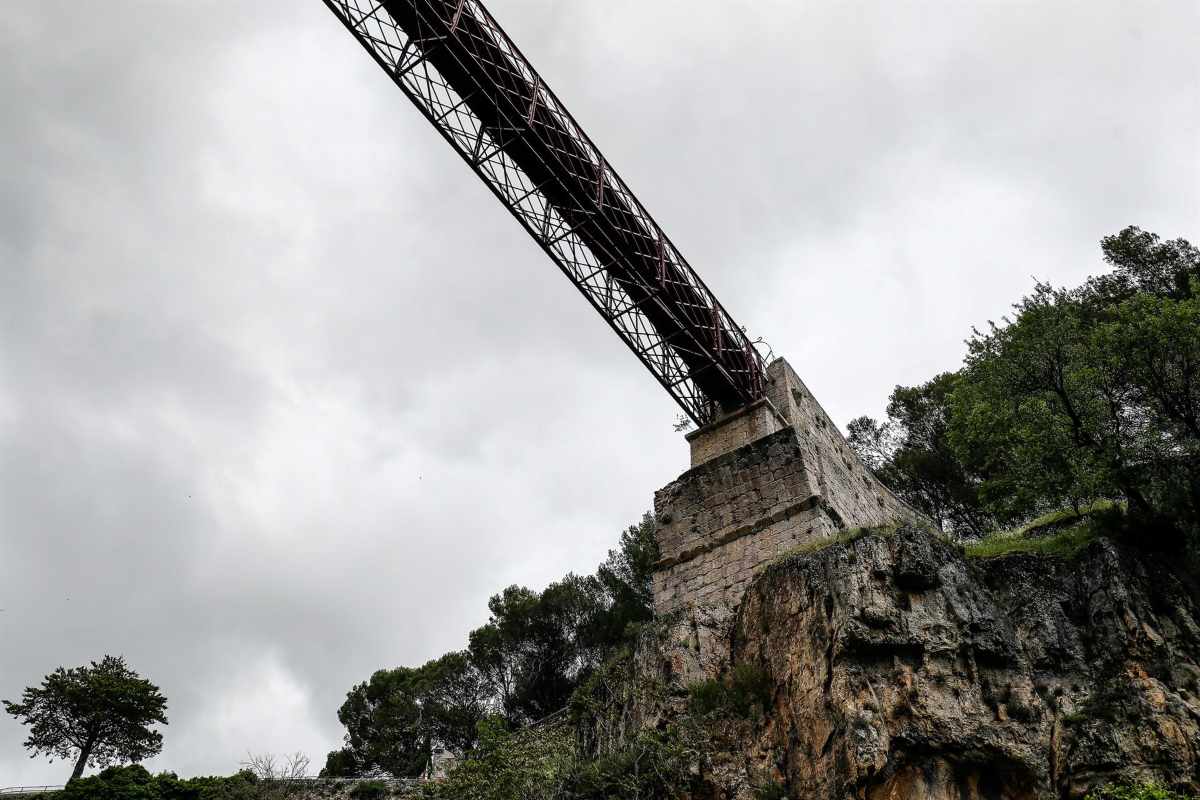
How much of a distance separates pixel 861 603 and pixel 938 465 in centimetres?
2055

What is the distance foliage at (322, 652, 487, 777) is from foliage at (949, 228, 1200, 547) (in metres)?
21.7

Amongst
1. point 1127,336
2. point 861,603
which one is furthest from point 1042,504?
point 861,603

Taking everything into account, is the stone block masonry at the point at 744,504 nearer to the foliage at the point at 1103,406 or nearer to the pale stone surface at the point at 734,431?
the pale stone surface at the point at 734,431

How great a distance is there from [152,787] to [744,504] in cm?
1940

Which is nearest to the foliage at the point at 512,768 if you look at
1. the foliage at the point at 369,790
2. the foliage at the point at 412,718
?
the foliage at the point at 369,790

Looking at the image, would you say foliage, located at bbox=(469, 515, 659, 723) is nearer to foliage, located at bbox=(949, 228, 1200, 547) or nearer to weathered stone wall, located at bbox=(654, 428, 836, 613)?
weathered stone wall, located at bbox=(654, 428, 836, 613)

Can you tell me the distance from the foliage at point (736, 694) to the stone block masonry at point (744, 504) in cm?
401

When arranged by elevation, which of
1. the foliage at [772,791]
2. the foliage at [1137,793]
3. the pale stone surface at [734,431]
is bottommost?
the foliage at [1137,793]

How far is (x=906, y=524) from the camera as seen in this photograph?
42.9 ft

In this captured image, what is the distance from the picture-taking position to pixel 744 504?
18344mm

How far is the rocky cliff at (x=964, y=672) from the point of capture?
9891 mm

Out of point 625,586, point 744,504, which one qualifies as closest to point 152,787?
point 625,586

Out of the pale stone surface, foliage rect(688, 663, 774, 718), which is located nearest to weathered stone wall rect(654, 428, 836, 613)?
the pale stone surface

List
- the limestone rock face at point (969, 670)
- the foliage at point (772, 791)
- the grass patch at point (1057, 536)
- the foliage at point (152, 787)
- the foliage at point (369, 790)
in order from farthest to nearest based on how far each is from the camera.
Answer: the foliage at point (152, 787)
the foliage at point (369, 790)
the grass patch at point (1057, 536)
the foliage at point (772, 791)
the limestone rock face at point (969, 670)
